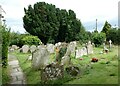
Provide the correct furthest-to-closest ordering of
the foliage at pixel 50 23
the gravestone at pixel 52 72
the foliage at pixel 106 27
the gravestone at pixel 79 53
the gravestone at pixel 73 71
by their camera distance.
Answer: the foliage at pixel 106 27
the foliage at pixel 50 23
the gravestone at pixel 79 53
the gravestone at pixel 73 71
the gravestone at pixel 52 72

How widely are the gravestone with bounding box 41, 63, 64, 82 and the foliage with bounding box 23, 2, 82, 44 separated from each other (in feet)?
134

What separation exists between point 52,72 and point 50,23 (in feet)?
147

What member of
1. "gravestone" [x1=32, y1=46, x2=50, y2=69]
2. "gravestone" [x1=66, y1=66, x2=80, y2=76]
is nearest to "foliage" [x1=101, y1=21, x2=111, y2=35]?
"gravestone" [x1=32, y1=46, x2=50, y2=69]

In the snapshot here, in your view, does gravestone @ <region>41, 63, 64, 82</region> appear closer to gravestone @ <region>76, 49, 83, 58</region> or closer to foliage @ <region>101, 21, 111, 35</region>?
gravestone @ <region>76, 49, 83, 58</region>

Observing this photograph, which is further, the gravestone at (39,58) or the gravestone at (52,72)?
the gravestone at (39,58)

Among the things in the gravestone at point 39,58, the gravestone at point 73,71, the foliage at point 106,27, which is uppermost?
the foliage at point 106,27

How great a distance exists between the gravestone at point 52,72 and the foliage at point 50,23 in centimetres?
4092

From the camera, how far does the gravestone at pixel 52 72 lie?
11508 mm

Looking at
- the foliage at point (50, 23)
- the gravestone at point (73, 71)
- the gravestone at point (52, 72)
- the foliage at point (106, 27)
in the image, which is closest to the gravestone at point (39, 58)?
the gravestone at point (73, 71)

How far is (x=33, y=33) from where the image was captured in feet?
176

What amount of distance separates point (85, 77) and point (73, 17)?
161ft

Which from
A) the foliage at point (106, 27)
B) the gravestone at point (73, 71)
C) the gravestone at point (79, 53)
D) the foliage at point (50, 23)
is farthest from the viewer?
the foliage at point (106, 27)

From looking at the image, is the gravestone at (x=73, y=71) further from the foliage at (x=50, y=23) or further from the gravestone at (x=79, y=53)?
the foliage at (x=50, y=23)

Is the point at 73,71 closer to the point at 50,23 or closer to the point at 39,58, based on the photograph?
the point at 39,58
